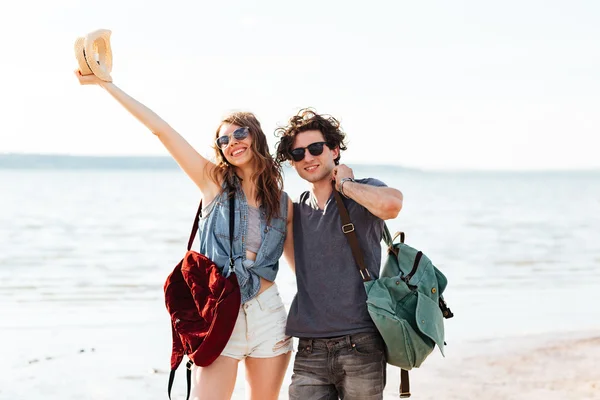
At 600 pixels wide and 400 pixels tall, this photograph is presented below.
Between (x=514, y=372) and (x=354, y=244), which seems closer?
(x=354, y=244)

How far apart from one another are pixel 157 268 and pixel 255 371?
10577 millimetres

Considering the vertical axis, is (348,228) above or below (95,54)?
below

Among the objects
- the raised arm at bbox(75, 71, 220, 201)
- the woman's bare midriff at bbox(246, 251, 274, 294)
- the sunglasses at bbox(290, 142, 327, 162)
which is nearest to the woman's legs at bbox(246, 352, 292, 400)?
the woman's bare midriff at bbox(246, 251, 274, 294)

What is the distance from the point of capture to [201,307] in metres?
3.99

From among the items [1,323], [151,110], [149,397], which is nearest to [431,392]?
[149,397]

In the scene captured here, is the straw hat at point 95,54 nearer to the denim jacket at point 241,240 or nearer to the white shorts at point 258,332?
the denim jacket at point 241,240

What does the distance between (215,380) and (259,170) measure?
1130mm

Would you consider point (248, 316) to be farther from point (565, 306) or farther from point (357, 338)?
point (565, 306)

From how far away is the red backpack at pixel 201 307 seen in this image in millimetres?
3891

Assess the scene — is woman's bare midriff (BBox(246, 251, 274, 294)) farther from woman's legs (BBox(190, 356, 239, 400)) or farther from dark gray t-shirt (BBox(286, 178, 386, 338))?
woman's legs (BBox(190, 356, 239, 400))

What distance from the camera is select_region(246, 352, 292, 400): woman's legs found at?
408 cm

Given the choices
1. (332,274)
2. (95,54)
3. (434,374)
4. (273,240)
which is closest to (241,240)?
(273,240)

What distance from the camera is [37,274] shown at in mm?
13680

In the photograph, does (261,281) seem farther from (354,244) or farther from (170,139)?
(170,139)
